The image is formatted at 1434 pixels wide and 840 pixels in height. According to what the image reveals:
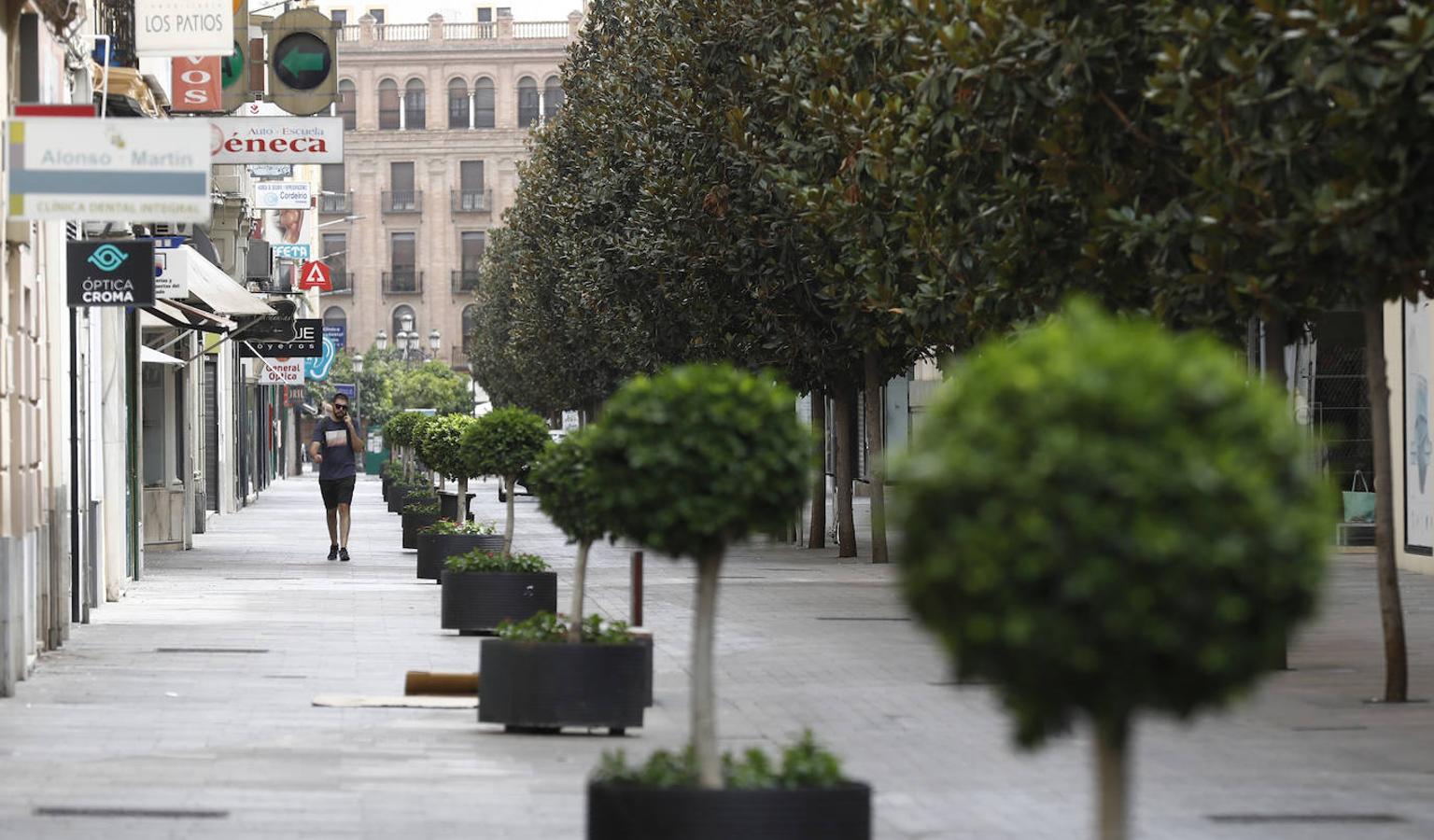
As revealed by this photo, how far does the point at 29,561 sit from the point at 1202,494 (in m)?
11.6

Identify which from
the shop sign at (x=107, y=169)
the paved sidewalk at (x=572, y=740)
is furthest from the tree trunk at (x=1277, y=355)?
the shop sign at (x=107, y=169)

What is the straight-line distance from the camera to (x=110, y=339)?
23.0 metres

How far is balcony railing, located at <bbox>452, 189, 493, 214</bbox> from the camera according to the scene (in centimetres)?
11881

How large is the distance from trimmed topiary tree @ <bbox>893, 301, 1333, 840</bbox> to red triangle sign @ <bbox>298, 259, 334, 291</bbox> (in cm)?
5357

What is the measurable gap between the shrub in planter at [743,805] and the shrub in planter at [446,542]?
15.9m

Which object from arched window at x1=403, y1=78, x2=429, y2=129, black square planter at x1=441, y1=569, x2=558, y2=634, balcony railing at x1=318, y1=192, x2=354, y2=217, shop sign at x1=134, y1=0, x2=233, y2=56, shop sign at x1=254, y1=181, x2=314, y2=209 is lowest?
black square planter at x1=441, y1=569, x2=558, y2=634

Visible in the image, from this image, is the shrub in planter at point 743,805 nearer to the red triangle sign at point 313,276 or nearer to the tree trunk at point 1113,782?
the tree trunk at point 1113,782

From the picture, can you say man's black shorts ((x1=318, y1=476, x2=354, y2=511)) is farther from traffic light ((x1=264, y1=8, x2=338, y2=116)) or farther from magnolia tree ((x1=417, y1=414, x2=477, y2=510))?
traffic light ((x1=264, y1=8, x2=338, y2=116))

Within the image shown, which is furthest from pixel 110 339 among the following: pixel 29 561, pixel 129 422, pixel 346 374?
pixel 346 374

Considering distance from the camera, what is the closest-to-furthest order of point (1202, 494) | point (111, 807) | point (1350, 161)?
1. point (1202, 494)
2. point (111, 807)
3. point (1350, 161)

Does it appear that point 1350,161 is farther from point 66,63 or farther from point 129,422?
point 129,422

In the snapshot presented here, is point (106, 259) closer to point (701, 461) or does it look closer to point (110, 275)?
point (110, 275)

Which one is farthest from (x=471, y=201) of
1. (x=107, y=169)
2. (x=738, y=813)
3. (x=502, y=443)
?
(x=738, y=813)

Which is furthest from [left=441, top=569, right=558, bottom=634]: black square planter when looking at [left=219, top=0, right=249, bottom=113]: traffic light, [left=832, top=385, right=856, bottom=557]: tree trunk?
[left=832, top=385, right=856, bottom=557]: tree trunk
